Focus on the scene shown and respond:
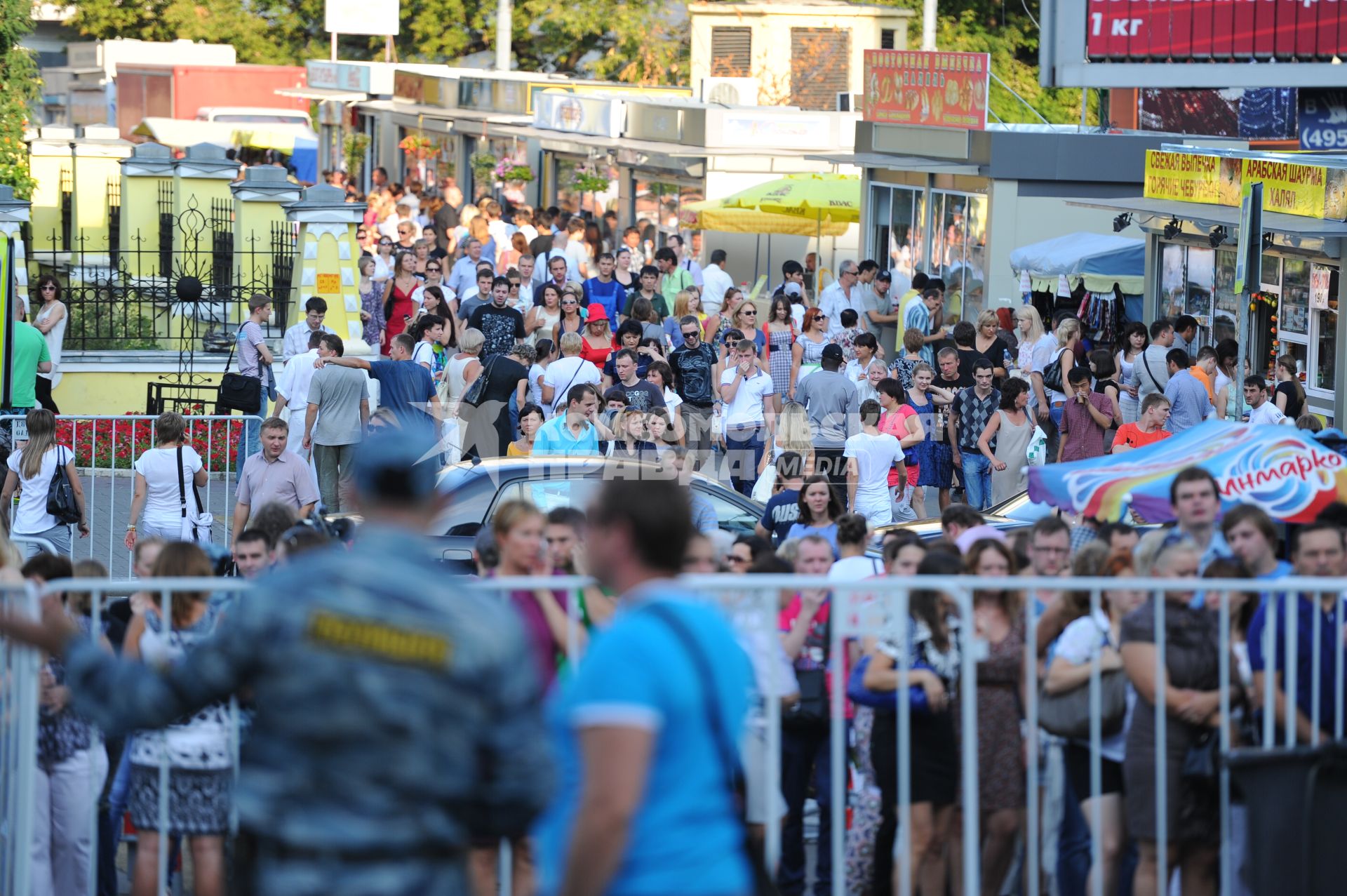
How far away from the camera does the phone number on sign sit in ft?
76.7

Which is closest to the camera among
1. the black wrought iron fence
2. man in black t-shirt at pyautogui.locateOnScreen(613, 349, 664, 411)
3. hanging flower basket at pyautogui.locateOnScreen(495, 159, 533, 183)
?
man in black t-shirt at pyautogui.locateOnScreen(613, 349, 664, 411)

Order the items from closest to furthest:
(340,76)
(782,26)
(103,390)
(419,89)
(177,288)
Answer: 1. (103,390)
2. (177,288)
3. (419,89)
4. (340,76)
5. (782,26)

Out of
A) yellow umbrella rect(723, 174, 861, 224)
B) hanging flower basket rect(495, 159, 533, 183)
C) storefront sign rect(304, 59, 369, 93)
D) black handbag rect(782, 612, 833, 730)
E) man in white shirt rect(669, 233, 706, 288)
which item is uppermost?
storefront sign rect(304, 59, 369, 93)

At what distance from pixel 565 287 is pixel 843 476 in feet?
16.6

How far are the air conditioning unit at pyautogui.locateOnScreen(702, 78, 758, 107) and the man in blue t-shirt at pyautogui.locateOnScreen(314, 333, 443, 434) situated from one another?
1881 cm

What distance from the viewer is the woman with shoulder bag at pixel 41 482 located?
11.5m

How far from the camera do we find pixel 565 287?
18.1 meters

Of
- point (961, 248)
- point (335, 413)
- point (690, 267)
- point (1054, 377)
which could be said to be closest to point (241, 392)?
point (335, 413)

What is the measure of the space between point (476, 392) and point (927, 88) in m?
12.5

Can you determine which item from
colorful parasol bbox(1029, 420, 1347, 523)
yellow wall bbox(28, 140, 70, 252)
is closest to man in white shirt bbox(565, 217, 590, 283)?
yellow wall bbox(28, 140, 70, 252)

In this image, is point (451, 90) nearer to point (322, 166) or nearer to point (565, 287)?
→ point (322, 166)

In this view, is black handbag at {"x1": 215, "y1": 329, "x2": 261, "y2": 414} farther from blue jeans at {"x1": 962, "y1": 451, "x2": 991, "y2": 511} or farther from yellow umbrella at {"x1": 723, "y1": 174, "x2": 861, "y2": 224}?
yellow umbrella at {"x1": 723, "y1": 174, "x2": 861, "y2": 224}

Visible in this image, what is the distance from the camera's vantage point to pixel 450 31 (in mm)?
53875

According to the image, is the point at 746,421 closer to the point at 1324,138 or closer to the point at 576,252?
the point at 576,252
